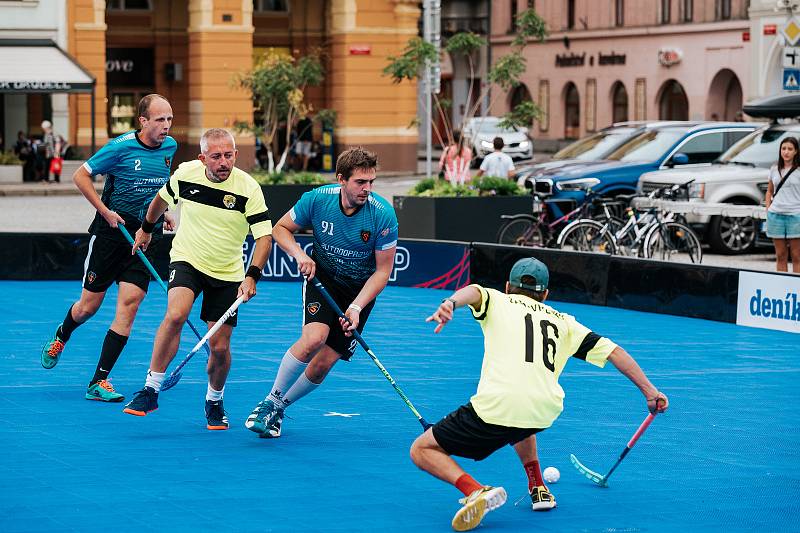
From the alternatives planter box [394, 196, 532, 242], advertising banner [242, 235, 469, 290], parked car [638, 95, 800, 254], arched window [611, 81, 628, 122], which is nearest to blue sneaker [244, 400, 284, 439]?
advertising banner [242, 235, 469, 290]

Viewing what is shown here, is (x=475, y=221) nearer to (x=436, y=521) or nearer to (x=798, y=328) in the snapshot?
(x=798, y=328)

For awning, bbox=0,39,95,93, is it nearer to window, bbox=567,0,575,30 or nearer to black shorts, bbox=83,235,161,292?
window, bbox=567,0,575,30

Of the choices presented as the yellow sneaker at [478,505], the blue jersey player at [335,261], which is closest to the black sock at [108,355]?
A: the blue jersey player at [335,261]

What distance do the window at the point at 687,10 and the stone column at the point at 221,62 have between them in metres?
17.7

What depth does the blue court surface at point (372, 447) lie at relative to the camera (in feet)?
26.4

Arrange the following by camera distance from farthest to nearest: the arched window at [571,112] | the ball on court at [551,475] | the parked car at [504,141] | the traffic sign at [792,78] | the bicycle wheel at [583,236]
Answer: the arched window at [571,112] → the parked car at [504,141] → the traffic sign at [792,78] → the bicycle wheel at [583,236] → the ball on court at [551,475]

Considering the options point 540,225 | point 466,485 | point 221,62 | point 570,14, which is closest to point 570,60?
point 570,14

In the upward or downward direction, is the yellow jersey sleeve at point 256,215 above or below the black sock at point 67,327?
above

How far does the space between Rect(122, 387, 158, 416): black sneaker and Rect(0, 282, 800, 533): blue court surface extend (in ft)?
0.35

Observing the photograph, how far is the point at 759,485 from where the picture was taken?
29.0ft

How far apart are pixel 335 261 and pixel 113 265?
2576 millimetres

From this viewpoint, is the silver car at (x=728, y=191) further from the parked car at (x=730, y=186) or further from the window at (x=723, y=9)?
the window at (x=723, y=9)

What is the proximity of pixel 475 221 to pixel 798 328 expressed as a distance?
24.6 ft

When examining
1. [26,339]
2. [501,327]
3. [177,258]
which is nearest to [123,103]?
[26,339]
